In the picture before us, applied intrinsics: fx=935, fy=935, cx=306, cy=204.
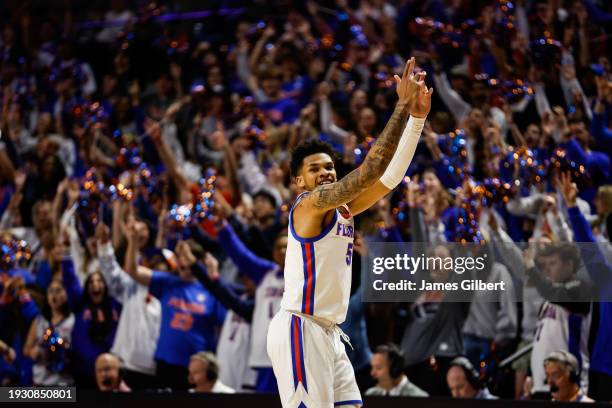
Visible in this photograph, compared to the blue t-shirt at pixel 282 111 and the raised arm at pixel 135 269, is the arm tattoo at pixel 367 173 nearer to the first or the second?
the raised arm at pixel 135 269

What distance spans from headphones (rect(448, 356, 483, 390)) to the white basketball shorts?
2.11 meters

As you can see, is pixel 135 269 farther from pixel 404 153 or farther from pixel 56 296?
pixel 404 153

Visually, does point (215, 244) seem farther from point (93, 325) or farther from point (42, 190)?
point (42, 190)

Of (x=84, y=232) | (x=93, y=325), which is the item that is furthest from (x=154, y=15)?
(x=93, y=325)

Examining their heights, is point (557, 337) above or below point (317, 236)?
below

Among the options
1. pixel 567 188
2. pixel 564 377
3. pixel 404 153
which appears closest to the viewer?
pixel 404 153

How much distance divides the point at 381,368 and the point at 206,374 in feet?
4.22

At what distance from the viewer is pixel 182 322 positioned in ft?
23.6

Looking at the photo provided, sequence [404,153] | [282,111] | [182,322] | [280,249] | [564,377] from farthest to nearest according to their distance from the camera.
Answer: [282,111], [182,322], [280,249], [564,377], [404,153]

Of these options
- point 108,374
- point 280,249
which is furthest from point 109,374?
point 280,249

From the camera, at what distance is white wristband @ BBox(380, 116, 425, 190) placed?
13.7 feet

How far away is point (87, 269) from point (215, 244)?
1.12 meters

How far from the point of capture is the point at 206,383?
22.0 feet

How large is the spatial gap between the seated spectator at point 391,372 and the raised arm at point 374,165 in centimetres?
243
